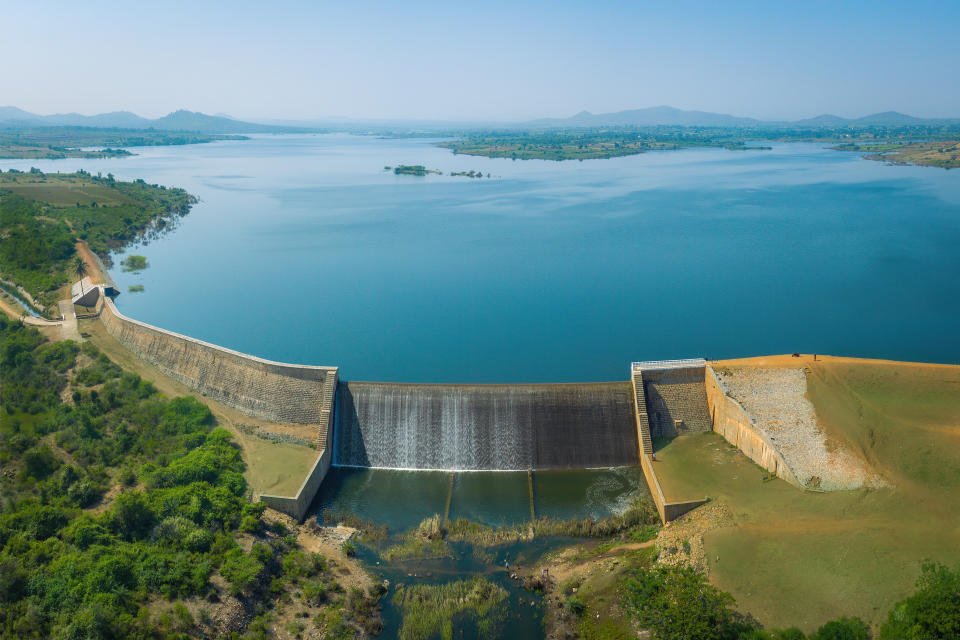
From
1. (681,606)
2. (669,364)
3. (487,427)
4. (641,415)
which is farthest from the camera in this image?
(669,364)

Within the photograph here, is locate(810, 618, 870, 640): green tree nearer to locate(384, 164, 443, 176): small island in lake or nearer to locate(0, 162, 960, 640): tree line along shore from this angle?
locate(0, 162, 960, 640): tree line along shore

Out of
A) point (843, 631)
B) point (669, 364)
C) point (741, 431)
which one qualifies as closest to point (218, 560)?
point (843, 631)

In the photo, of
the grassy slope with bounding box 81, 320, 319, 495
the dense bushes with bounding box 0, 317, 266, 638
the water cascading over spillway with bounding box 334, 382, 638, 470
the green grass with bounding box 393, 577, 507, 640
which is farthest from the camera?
→ the water cascading over spillway with bounding box 334, 382, 638, 470

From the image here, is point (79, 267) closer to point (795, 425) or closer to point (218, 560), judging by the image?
point (218, 560)

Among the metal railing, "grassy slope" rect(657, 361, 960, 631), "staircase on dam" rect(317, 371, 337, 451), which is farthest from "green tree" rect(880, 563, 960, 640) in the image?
"staircase on dam" rect(317, 371, 337, 451)

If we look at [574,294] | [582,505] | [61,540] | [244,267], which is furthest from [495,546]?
[244,267]

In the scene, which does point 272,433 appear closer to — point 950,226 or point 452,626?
point 452,626

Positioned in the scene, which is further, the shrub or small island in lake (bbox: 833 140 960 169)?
small island in lake (bbox: 833 140 960 169)
